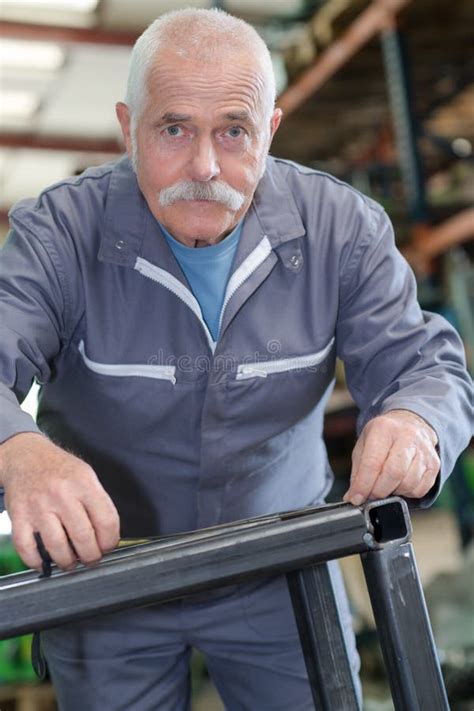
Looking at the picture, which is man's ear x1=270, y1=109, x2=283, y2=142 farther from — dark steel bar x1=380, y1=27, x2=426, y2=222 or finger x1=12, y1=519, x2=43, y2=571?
dark steel bar x1=380, y1=27, x2=426, y2=222

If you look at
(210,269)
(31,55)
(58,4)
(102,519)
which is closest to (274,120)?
(210,269)

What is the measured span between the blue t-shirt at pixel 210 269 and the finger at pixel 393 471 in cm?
55

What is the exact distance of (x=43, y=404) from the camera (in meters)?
1.98

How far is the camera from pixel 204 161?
1612 mm

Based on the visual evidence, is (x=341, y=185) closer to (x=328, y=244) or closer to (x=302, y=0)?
(x=328, y=244)

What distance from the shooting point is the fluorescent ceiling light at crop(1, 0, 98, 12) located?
9648 mm

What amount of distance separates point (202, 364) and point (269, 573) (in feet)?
2.17

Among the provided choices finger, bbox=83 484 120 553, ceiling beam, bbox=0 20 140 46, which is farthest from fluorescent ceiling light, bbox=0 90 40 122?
finger, bbox=83 484 120 553

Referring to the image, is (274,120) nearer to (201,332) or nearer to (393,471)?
(201,332)

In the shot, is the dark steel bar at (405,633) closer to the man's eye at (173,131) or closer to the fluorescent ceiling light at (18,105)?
the man's eye at (173,131)

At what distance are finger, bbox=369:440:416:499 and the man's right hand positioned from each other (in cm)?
37

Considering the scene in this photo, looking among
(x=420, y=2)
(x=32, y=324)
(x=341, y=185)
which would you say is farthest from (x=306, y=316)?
(x=420, y=2)

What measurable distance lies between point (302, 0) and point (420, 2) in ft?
5.88

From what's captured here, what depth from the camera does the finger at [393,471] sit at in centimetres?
132
